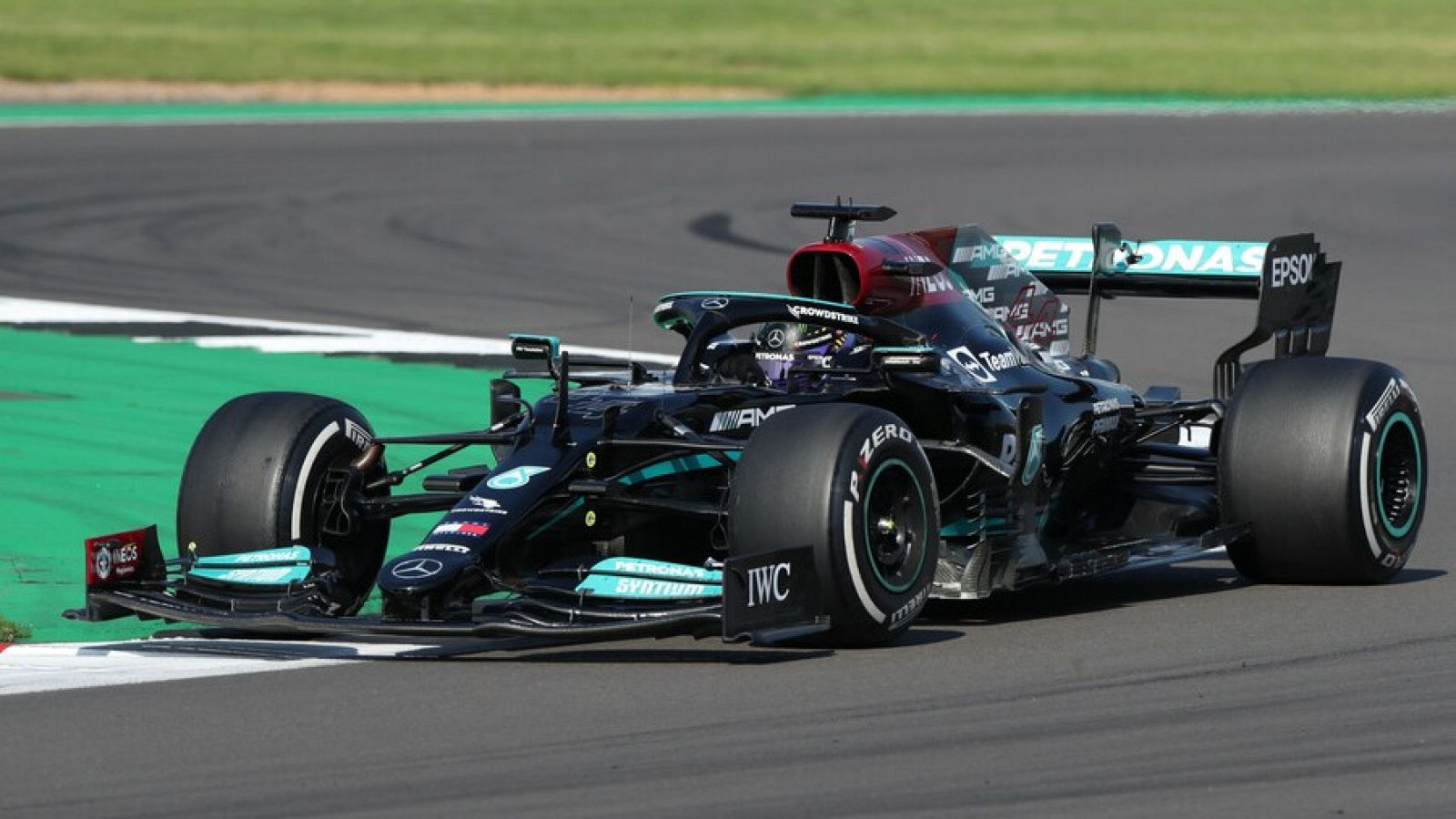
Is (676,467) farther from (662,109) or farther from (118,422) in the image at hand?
(662,109)

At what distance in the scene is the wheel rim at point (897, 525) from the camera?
853 cm

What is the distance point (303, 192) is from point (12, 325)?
28.7 feet

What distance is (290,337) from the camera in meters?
17.4

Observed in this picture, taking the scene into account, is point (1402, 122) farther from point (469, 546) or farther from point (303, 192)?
point (469, 546)

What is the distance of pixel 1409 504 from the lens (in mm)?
9992

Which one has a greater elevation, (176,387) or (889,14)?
(889,14)

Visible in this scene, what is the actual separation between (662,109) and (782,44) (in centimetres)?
1494

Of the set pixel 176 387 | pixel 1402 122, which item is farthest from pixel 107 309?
pixel 1402 122

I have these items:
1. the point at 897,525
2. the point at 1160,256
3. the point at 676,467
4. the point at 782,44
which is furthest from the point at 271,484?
the point at 782,44

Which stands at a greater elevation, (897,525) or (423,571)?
(897,525)

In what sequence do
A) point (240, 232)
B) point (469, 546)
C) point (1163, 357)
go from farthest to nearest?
1. point (240, 232)
2. point (1163, 357)
3. point (469, 546)

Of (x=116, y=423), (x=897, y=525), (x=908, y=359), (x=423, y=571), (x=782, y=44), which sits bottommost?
(x=423, y=571)

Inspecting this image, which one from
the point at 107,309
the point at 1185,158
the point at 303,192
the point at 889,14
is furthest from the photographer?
the point at 889,14

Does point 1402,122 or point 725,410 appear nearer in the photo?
point 725,410
